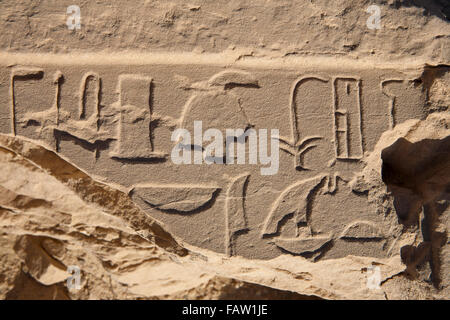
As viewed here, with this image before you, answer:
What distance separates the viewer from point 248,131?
1907mm

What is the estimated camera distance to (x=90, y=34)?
192cm

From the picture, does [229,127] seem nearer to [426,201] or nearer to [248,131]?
[248,131]

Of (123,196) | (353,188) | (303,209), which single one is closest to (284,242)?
(303,209)

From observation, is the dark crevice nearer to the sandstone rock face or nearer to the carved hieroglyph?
the sandstone rock face

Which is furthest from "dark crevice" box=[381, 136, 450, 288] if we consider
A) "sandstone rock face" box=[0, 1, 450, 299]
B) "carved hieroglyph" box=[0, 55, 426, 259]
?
"carved hieroglyph" box=[0, 55, 426, 259]

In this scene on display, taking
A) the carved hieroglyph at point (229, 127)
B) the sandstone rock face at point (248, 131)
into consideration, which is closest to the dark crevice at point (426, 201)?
the sandstone rock face at point (248, 131)

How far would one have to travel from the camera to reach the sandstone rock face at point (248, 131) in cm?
188

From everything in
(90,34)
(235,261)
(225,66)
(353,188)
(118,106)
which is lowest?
(235,261)

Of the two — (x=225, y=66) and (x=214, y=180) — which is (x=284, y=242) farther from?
(x=225, y=66)

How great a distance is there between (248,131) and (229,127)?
0.08 m

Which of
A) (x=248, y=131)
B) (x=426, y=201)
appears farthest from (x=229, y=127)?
(x=426, y=201)

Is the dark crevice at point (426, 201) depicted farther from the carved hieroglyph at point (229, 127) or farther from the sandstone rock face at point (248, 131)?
the carved hieroglyph at point (229, 127)

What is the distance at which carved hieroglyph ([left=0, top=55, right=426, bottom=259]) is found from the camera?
187 cm

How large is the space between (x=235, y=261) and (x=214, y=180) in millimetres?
335
